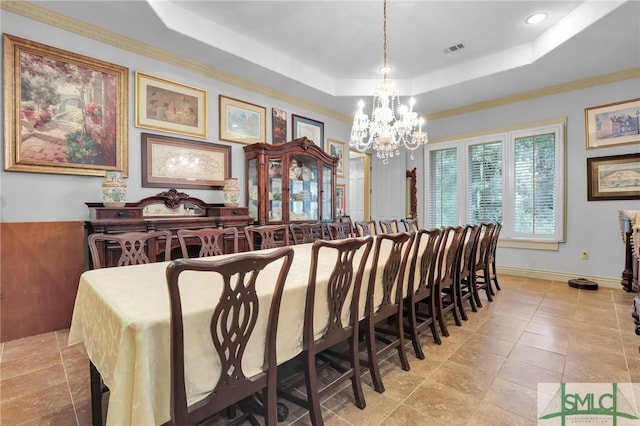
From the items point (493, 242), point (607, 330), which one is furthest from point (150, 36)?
point (607, 330)

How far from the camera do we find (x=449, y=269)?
9.20 ft

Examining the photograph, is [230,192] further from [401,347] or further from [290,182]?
[401,347]

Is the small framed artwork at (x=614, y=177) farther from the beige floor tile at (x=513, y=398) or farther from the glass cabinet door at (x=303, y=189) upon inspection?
the glass cabinet door at (x=303, y=189)

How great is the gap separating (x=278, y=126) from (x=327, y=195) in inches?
51.0

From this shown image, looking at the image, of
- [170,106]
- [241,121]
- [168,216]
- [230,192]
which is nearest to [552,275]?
[230,192]

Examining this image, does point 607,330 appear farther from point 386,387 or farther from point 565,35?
point 565,35

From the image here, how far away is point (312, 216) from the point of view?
4555 millimetres

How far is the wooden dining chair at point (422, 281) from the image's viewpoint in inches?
86.7

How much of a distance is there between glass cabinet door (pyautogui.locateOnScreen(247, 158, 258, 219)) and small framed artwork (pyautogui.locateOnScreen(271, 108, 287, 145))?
Answer: 1.98 feet

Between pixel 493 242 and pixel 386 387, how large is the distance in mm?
2749

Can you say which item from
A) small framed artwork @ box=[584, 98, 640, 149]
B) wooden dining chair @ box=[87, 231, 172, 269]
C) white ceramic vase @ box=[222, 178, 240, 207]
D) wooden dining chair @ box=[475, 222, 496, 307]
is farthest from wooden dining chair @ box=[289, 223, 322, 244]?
small framed artwork @ box=[584, 98, 640, 149]

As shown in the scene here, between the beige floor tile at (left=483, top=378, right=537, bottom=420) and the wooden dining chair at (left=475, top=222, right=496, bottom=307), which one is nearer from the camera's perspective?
the beige floor tile at (left=483, top=378, right=537, bottom=420)

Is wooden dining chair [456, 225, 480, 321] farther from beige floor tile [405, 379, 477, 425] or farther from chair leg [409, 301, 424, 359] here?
beige floor tile [405, 379, 477, 425]

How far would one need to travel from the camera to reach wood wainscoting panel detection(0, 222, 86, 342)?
8.30 ft
